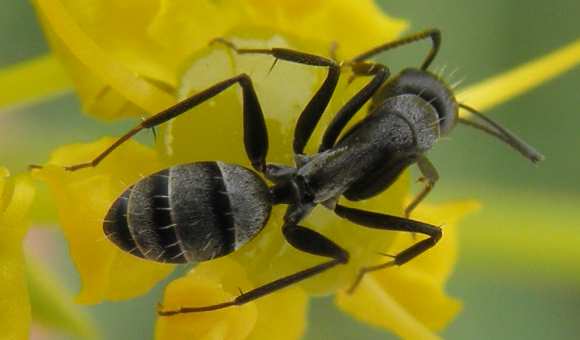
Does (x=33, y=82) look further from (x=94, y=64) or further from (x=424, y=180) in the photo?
(x=424, y=180)

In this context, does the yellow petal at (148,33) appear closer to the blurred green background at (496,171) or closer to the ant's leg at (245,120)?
the ant's leg at (245,120)

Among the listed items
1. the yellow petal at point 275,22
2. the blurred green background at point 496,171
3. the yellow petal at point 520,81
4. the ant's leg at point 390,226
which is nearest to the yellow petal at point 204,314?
the ant's leg at point 390,226

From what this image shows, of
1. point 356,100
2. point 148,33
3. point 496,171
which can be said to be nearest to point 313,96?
point 356,100

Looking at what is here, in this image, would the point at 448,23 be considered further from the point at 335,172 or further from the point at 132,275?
the point at 132,275

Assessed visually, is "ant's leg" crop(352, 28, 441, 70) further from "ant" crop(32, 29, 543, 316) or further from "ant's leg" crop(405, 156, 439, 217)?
"ant's leg" crop(405, 156, 439, 217)

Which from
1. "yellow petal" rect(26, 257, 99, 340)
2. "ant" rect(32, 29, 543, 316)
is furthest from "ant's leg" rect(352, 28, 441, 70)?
"yellow petal" rect(26, 257, 99, 340)

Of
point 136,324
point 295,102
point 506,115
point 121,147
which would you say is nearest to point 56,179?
point 121,147

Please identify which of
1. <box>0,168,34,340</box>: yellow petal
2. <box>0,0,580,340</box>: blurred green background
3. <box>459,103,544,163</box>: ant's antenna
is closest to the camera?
<box>0,168,34,340</box>: yellow petal
